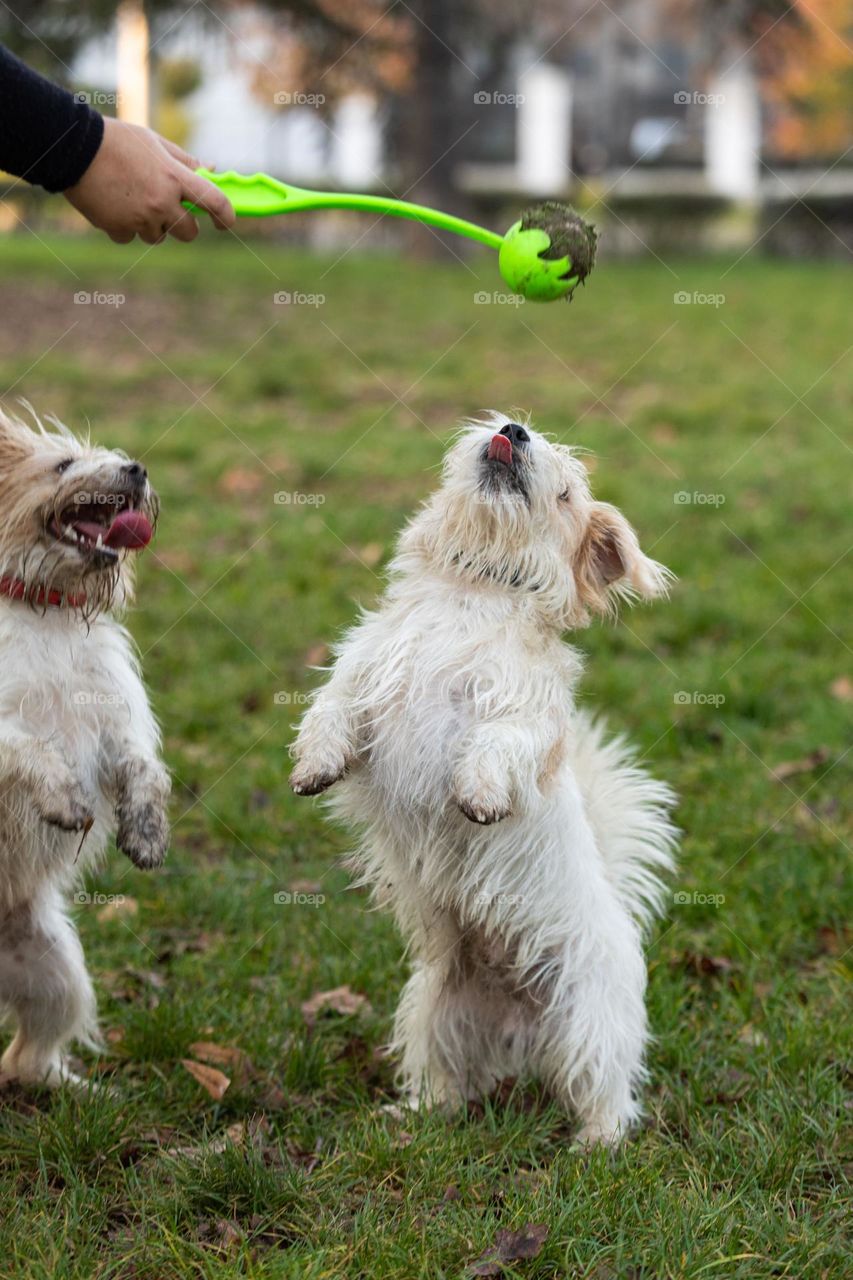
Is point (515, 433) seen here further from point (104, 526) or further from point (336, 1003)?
point (336, 1003)

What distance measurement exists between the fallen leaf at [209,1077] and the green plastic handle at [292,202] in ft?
7.19

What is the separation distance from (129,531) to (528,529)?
963 mm

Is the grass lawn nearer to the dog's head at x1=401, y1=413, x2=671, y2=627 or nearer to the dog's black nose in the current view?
the dog's head at x1=401, y1=413, x2=671, y2=627

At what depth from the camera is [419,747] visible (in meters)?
3.46

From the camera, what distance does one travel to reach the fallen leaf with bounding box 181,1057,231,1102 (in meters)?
3.61

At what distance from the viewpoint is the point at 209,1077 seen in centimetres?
367

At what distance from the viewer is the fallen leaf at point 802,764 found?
5.52 meters

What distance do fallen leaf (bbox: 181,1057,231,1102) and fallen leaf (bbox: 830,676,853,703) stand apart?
3.47 m

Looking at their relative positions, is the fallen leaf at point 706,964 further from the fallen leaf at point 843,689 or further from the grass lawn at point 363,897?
the fallen leaf at point 843,689

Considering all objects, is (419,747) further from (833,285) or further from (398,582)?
(833,285)

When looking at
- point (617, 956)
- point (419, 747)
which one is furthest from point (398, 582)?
point (617, 956)

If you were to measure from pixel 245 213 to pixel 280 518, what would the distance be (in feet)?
15.0

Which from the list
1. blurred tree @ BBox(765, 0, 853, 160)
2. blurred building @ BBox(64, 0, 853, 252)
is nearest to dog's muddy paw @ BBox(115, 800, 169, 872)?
blurred building @ BBox(64, 0, 853, 252)

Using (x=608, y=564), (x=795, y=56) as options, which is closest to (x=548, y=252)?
(x=608, y=564)
